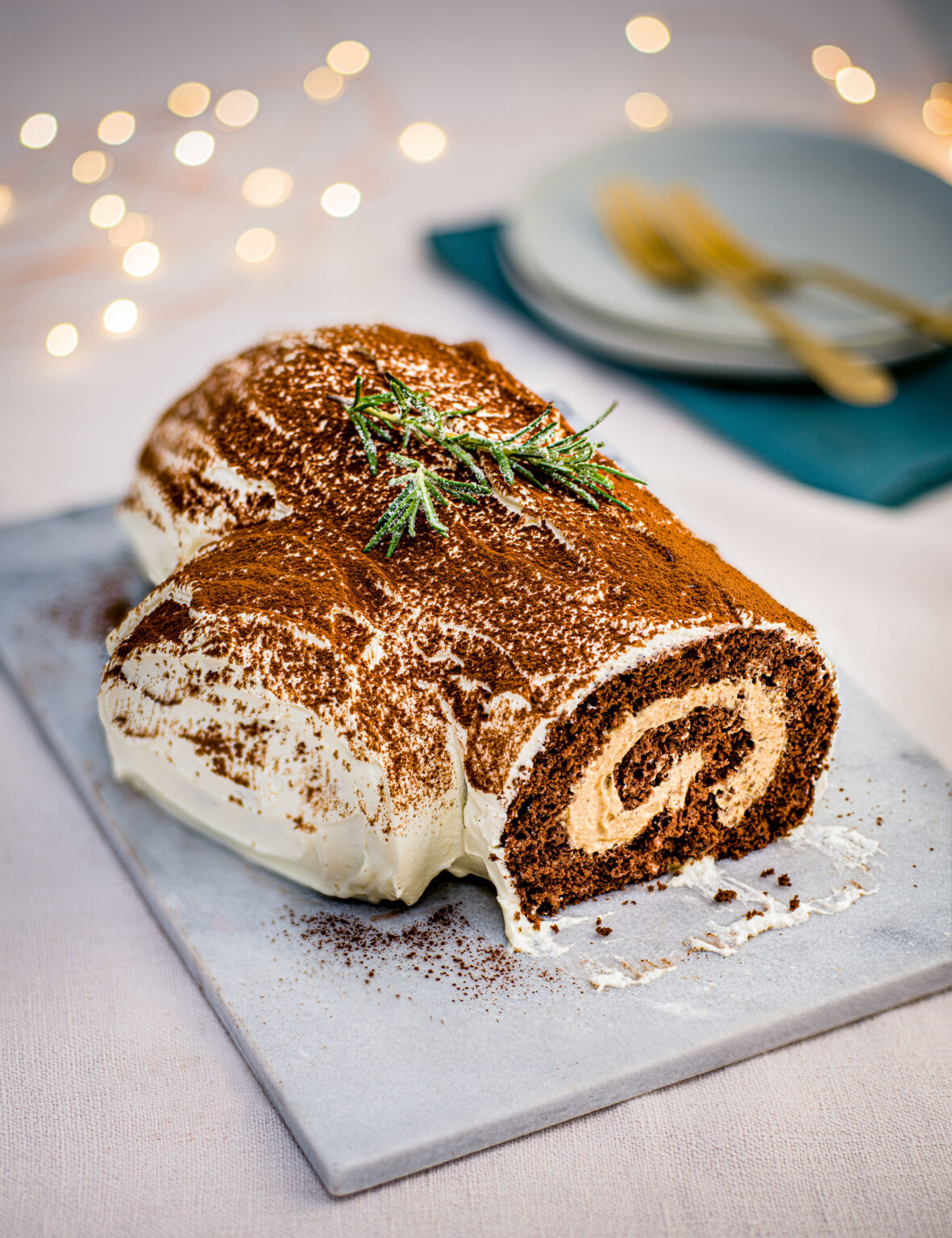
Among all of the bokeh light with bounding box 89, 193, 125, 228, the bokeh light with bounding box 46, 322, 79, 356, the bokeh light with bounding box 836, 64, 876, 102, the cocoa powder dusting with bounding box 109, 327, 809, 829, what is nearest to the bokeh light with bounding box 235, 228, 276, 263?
the bokeh light with bounding box 89, 193, 125, 228

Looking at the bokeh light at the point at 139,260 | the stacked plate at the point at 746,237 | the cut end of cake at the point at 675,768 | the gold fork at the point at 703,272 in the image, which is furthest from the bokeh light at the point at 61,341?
the cut end of cake at the point at 675,768

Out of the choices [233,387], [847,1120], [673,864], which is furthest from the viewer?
[233,387]

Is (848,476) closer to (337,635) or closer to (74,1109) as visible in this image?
(337,635)

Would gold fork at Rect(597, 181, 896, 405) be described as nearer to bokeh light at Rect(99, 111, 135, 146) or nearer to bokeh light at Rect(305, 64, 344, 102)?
bokeh light at Rect(305, 64, 344, 102)

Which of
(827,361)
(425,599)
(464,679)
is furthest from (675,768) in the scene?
(827,361)

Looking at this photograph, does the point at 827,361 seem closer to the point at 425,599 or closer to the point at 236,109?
the point at 425,599

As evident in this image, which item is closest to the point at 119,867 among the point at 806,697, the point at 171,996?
the point at 171,996
